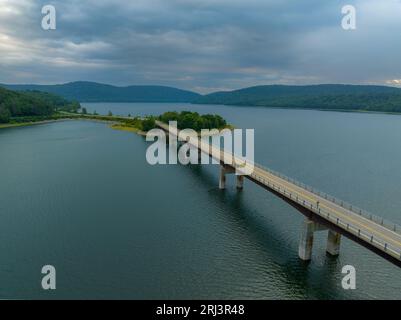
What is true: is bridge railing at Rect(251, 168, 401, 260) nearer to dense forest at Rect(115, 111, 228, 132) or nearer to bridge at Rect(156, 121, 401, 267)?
bridge at Rect(156, 121, 401, 267)

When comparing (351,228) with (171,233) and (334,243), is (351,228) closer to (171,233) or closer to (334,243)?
(334,243)

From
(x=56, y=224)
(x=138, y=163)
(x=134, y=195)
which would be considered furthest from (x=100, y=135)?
(x=56, y=224)

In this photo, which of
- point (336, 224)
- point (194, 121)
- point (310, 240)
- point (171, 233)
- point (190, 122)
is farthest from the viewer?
point (190, 122)

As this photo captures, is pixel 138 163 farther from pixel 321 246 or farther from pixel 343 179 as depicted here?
pixel 321 246

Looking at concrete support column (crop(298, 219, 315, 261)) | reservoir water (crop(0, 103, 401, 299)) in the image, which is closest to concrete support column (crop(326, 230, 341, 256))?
reservoir water (crop(0, 103, 401, 299))

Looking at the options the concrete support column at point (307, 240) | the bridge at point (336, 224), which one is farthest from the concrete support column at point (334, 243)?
the concrete support column at point (307, 240)

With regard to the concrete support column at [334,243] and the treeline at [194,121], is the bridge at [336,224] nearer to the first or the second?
the concrete support column at [334,243]

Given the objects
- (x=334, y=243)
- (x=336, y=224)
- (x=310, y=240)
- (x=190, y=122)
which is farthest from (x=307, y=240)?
(x=190, y=122)
